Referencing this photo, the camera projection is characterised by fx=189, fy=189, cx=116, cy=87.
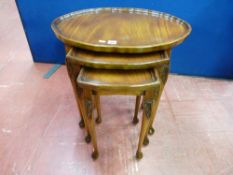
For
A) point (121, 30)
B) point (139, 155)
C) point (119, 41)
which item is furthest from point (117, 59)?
point (139, 155)

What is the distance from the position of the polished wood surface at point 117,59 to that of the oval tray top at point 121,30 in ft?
0.13

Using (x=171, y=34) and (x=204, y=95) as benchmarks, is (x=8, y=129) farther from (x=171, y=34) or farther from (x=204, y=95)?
(x=204, y=95)

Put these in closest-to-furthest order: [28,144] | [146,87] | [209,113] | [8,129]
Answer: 1. [146,87]
2. [28,144]
3. [8,129]
4. [209,113]

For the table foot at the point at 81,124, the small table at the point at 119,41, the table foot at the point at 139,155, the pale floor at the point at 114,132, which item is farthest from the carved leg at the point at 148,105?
the table foot at the point at 81,124

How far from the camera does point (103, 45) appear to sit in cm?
80

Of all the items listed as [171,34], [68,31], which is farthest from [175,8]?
[68,31]

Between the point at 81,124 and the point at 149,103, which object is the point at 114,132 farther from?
the point at 149,103

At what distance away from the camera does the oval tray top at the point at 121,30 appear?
82 cm

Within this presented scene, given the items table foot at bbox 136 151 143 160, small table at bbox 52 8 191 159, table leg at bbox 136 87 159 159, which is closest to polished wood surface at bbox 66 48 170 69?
small table at bbox 52 8 191 159

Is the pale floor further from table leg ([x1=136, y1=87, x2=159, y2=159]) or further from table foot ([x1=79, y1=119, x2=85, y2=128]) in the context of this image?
table leg ([x1=136, y1=87, x2=159, y2=159])

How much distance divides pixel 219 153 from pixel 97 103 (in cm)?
85

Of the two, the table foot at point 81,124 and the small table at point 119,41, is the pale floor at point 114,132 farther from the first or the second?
the small table at point 119,41

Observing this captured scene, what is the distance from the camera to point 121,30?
3.18ft

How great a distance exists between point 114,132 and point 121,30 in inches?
27.8
